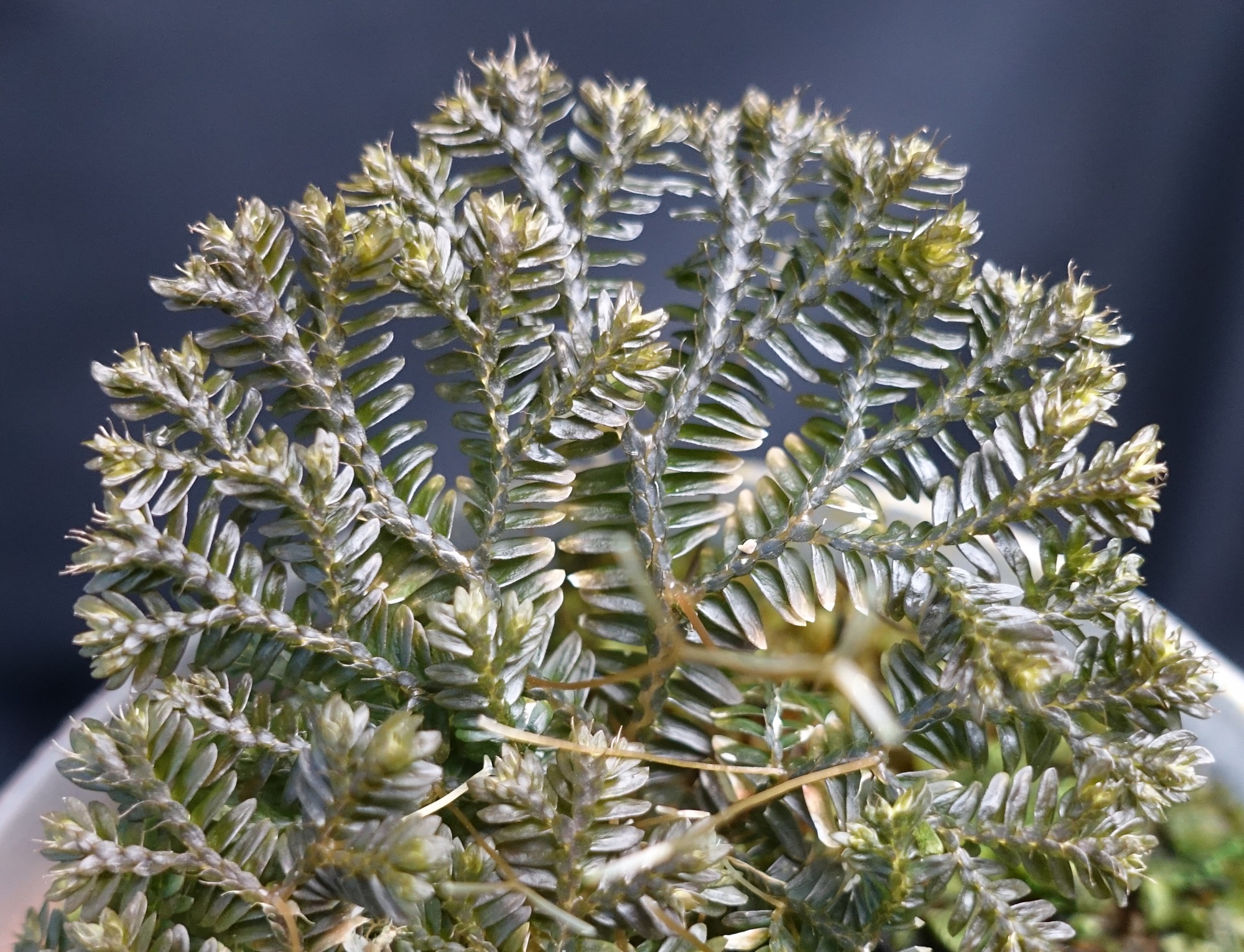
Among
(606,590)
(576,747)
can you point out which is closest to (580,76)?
(606,590)

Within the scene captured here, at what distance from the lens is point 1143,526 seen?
625mm

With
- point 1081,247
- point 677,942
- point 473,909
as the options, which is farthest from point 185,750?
point 1081,247

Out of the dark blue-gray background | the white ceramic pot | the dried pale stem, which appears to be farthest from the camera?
the dark blue-gray background

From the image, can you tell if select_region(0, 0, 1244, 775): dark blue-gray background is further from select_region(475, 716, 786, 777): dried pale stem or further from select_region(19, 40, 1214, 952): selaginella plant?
select_region(475, 716, 786, 777): dried pale stem

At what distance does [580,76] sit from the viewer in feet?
4.18

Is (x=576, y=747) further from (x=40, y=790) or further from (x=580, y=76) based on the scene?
(x=580, y=76)

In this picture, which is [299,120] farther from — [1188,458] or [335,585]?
[1188,458]

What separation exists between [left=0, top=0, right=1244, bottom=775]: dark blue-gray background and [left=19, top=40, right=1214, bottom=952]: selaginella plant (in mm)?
573

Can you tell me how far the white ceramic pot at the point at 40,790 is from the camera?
→ 69 cm

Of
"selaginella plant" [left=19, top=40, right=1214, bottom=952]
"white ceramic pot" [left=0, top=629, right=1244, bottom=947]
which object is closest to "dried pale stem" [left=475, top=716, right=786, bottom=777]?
"selaginella plant" [left=19, top=40, right=1214, bottom=952]

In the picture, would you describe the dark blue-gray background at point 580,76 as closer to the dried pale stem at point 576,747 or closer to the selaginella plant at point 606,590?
the selaginella plant at point 606,590

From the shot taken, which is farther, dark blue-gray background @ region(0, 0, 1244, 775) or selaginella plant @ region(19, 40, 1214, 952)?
dark blue-gray background @ region(0, 0, 1244, 775)

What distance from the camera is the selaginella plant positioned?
1.87ft

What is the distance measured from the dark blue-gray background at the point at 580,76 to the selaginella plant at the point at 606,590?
573 mm
